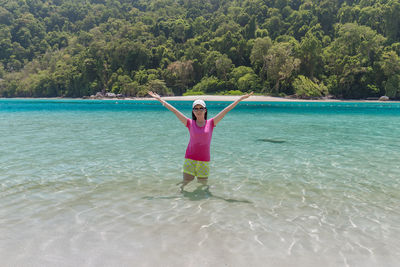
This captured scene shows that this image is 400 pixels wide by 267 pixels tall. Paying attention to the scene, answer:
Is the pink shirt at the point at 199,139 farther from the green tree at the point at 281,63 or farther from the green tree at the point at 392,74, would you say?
the green tree at the point at 392,74

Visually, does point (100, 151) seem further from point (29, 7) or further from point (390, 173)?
point (29, 7)

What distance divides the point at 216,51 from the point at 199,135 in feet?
297

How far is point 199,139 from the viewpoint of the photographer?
5.30 m

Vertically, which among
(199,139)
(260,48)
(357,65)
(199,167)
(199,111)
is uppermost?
(260,48)

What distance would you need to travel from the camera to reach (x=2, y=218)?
4566mm

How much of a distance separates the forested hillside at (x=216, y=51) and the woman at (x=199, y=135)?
66.0 m

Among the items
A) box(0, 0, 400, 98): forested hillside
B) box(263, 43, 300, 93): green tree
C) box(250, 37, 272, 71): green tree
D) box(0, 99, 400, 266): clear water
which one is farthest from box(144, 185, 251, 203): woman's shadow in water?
box(250, 37, 272, 71): green tree

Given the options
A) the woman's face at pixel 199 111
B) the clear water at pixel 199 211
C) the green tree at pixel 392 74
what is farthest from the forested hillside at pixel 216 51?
the woman's face at pixel 199 111

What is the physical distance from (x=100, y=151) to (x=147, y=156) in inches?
73.5

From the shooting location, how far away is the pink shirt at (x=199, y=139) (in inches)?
206

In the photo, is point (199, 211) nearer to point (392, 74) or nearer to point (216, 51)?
point (392, 74)

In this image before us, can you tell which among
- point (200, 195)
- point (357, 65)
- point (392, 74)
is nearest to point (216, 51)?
point (357, 65)

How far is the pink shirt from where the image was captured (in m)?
5.23

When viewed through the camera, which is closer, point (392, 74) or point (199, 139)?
point (199, 139)
